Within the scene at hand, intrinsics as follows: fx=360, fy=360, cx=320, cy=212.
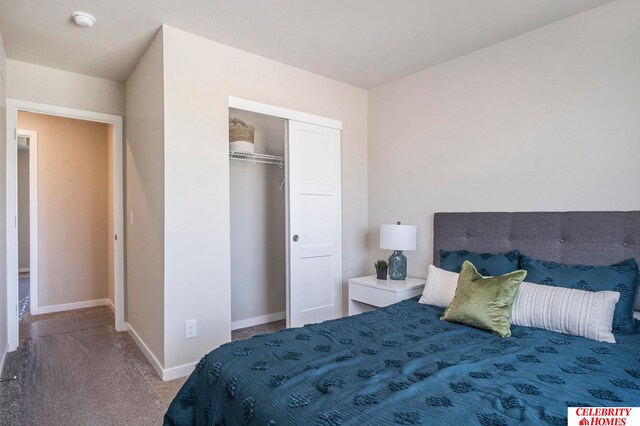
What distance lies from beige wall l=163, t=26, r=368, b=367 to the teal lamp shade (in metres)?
1.33

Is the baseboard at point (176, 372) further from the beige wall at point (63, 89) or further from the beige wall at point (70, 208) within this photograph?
the beige wall at point (70, 208)

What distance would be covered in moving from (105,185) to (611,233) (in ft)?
17.4

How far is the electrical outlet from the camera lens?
2.65 meters

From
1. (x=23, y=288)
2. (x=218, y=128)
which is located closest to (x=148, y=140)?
(x=218, y=128)

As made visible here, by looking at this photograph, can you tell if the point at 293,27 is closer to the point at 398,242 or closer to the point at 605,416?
the point at 398,242

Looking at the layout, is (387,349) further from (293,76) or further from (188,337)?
(293,76)

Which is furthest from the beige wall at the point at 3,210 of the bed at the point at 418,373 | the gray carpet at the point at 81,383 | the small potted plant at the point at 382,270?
the small potted plant at the point at 382,270

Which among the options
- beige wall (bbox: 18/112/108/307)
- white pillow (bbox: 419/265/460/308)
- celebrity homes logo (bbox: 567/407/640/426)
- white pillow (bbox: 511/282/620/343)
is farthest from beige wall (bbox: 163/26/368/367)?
beige wall (bbox: 18/112/108/307)

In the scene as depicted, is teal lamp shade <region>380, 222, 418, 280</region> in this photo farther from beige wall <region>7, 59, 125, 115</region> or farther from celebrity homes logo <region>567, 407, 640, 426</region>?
beige wall <region>7, 59, 125, 115</region>

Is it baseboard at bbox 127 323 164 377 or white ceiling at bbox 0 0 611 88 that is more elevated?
white ceiling at bbox 0 0 611 88

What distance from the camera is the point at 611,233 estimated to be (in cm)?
216

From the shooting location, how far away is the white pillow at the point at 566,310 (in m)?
1.81

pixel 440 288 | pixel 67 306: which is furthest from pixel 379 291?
pixel 67 306

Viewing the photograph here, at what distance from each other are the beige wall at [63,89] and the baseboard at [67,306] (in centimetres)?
253
